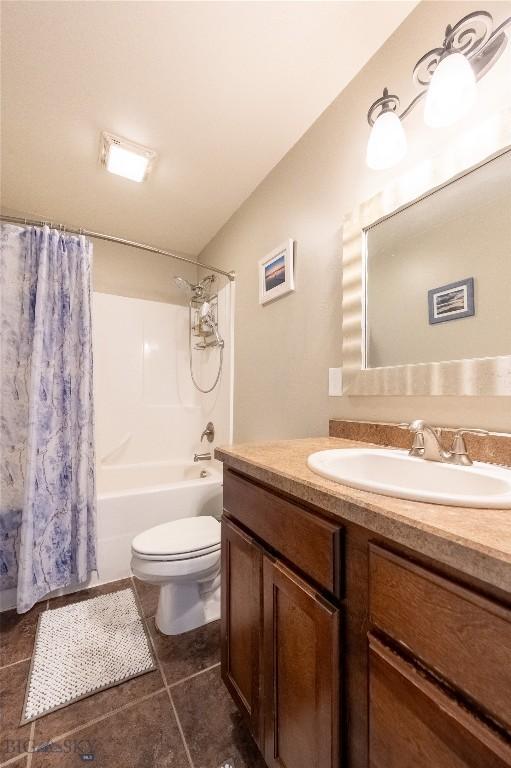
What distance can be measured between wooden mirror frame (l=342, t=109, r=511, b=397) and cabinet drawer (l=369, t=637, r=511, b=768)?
66 centimetres

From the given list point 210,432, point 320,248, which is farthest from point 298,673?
point 210,432

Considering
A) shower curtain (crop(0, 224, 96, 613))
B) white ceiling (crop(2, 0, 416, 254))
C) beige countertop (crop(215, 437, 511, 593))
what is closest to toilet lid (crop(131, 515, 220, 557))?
shower curtain (crop(0, 224, 96, 613))

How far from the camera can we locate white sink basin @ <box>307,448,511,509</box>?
1.64ft

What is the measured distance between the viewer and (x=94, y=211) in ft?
7.18

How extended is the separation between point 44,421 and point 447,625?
175 cm

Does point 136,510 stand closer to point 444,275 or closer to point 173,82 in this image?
point 444,275

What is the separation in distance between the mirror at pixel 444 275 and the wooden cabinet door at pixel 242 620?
771 mm

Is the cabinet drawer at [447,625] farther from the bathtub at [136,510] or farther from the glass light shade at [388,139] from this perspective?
the bathtub at [136,510]

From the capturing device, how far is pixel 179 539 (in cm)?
136

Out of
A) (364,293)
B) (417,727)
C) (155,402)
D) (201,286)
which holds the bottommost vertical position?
(417,727)

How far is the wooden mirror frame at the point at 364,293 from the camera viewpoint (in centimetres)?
81

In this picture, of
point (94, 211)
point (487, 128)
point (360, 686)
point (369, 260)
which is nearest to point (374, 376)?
point (369, 260)

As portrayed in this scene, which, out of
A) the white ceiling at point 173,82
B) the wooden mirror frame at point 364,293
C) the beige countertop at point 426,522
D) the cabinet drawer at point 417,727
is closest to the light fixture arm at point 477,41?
the wooden mirror frame at point 364,293

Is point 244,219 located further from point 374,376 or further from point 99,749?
point 99,749
